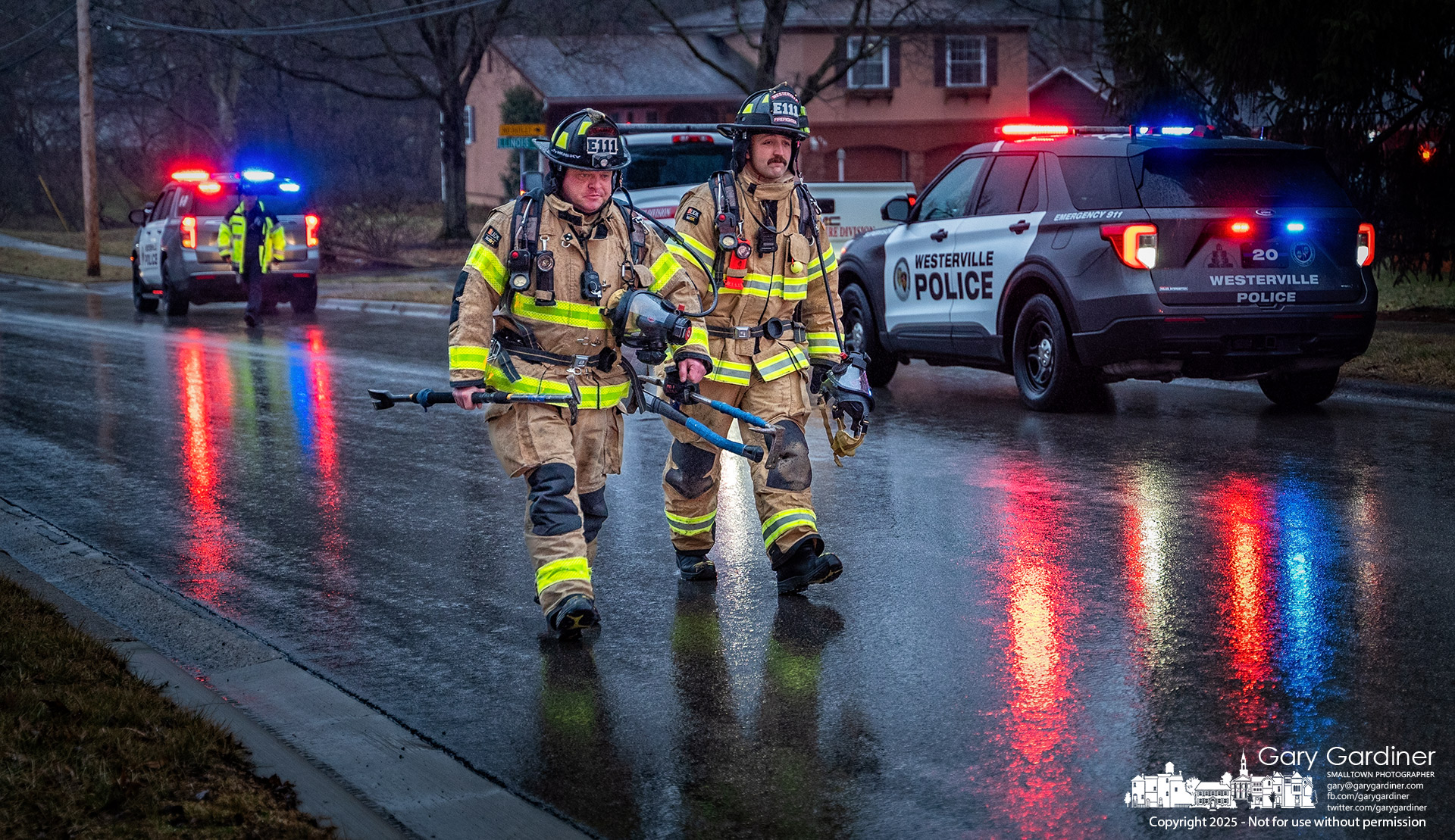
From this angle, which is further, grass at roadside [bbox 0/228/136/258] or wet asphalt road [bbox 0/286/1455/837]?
grass at roadside [bbox 0/228/136/258]

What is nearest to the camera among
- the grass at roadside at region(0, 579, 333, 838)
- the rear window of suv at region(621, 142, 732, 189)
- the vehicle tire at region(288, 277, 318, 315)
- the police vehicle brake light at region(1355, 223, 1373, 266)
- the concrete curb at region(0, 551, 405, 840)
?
the grass at roadside at region(0, 579, 333, 838)

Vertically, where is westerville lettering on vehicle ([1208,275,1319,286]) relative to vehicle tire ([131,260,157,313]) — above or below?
above

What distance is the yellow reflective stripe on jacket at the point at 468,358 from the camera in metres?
5.68

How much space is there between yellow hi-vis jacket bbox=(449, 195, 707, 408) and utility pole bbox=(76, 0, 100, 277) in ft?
94.0

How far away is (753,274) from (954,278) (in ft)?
20.2

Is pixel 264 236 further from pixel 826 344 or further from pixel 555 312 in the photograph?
pixel 555 312

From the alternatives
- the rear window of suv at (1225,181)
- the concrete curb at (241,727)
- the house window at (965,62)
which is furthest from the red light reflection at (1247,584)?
the house window at (965,62)

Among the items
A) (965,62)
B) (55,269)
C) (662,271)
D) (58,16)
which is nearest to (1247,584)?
(662,271)

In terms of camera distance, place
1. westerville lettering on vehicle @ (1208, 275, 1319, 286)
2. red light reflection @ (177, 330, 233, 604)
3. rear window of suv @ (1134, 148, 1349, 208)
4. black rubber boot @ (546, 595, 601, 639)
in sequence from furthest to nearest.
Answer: rear window of suv @ (1134, 148, 1349, 208) → westerville lettering on vehicle @ (1208, 275, 1319, 286) → red light reflection @ (177, 330, 233, 604) → black rubber boot @ (546, 595, 601, 639)

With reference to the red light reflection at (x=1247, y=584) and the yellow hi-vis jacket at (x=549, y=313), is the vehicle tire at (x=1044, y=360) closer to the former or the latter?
the red light reflection at (x=1247, y=584)

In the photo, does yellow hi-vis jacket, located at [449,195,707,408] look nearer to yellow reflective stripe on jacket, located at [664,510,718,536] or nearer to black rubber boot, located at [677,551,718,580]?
yellow reflective stripe on jacket, located at [664,510,718,536]

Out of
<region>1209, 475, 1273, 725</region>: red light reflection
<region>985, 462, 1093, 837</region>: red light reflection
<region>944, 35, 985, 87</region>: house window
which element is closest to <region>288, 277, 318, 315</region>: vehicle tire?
<region>985, 462, 1093, 837</region>: red light reflection

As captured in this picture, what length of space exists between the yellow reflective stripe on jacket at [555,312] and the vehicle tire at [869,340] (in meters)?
7.47

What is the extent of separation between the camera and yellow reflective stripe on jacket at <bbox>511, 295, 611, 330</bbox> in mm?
5805
